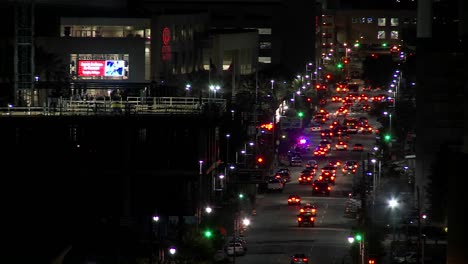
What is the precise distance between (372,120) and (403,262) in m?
92.2

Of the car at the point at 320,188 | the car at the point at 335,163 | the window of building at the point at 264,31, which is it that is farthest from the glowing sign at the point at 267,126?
the window of building at the point at 264,31

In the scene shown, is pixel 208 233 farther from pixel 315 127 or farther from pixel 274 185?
pixel 315 127

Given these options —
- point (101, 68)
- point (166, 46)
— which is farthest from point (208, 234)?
point (166, 46)

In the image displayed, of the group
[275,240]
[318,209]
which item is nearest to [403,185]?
[318,209]

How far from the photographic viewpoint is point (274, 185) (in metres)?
92.5

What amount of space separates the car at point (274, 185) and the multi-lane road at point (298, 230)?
0.46 m

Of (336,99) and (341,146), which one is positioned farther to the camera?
(336,99)

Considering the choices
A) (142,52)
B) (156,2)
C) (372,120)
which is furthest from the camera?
(156,2)

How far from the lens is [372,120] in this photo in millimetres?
150500

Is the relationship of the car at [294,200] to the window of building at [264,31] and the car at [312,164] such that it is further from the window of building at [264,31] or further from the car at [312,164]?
the window of building at [264,31]

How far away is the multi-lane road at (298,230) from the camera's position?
217 ft

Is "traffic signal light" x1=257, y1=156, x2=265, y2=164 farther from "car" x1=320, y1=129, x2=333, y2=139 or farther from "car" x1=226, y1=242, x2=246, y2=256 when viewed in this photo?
"car" x1=226, y1=242, x2=246, y2=256

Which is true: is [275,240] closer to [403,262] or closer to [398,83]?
[403,262]

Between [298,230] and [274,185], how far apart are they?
17.4 metres
